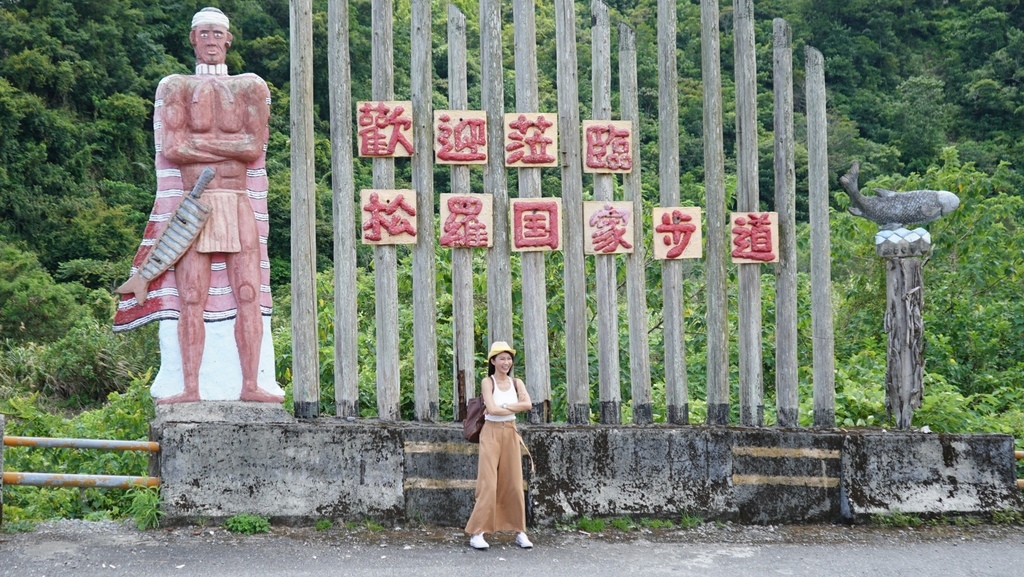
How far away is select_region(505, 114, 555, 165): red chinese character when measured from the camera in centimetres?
686

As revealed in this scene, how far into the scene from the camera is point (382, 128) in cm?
673

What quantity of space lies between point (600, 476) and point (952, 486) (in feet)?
8.04

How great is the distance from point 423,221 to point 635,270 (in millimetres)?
1531

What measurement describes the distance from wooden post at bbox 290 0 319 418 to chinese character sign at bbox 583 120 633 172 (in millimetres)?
1905

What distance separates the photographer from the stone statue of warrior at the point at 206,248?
21.6ft

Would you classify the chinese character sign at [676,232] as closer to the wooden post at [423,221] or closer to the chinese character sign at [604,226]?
the chinese character sign at [604,226]

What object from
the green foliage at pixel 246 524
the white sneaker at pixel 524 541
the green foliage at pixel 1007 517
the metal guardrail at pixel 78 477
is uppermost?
the metal guardrail at pixel 78 477

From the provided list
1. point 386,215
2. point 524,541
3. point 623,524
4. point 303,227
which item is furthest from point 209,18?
point 623,524

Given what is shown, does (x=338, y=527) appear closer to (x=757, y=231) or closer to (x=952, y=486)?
(x=757, y=231)

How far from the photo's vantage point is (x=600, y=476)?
6.64 meters

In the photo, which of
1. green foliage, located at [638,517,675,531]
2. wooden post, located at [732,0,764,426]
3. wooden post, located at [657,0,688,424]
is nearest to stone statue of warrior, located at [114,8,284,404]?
green foliage, located at [638,517,675,531]

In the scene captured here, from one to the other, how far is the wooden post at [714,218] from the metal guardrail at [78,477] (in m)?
3.82

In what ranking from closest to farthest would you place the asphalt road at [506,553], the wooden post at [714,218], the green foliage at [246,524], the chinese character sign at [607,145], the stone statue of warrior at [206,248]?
the asphalt road at [506,553]
the green foliage at [246,524]
the stone statue of warrior at [206,248]
the chinese character sign at [607,145]
the wooden post at [714,218]

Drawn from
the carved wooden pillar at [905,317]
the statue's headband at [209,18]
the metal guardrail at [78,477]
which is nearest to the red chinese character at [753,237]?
the carved wooden pillar at [905,317]
